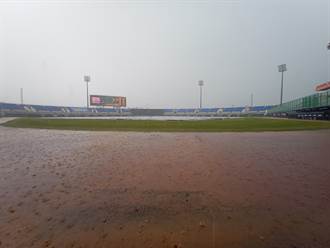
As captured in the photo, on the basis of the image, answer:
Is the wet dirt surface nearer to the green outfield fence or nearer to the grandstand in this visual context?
the green outfield fence

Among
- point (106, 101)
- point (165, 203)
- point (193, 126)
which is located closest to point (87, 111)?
point (106, 101)

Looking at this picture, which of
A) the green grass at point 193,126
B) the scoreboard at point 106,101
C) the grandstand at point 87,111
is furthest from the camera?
the scoreboard at point 106,101

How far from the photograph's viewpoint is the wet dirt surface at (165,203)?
3086 millimetres

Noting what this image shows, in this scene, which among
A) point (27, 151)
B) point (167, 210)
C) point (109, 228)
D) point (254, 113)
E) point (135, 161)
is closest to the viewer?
point (109, 228)

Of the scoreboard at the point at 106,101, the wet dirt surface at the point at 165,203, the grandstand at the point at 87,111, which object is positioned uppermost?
the scoreboard at the point at 106,101

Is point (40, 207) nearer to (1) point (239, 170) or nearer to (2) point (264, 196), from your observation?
(2) point (264, 196)

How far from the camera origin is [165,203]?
4281 millimetres

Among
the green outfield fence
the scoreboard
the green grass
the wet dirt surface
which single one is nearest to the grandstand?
the scoreboard

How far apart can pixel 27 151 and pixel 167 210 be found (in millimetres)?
9335

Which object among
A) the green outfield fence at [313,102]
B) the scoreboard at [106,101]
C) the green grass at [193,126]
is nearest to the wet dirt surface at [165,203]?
the green grass at [193,126]

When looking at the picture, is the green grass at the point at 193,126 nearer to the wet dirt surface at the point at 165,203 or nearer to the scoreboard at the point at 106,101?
the wet dirt surface at the point at 165,203

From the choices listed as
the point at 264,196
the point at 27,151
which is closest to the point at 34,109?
the point at 27,151

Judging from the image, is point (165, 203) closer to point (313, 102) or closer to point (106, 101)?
point (313, 102)

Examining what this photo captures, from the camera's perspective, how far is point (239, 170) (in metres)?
6.78
